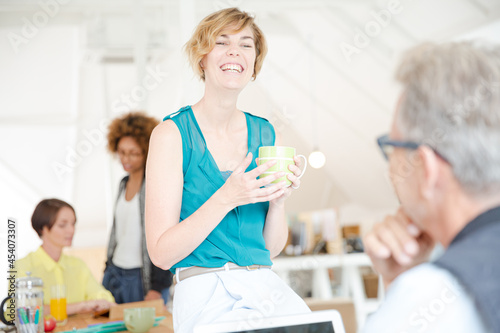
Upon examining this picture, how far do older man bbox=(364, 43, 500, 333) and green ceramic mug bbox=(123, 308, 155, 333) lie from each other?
3.54ft

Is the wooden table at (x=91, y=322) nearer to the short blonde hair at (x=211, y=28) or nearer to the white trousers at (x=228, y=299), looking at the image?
the white trousers at (x=228, y=299)

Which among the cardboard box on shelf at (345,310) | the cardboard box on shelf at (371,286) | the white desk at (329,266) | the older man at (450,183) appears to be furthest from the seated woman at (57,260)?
the cardboard box on shelf at (371,286)

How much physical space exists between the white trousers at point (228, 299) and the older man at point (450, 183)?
57 centimetres

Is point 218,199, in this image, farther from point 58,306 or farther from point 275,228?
point 58,306

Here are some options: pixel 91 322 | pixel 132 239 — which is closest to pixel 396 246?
pixel 91 322

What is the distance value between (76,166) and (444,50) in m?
6.76

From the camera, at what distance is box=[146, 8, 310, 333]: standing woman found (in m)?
1.25

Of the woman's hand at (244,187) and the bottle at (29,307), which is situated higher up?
the woman's hand at (244,187)

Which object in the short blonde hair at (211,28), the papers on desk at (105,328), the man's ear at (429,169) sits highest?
the short blonde hair at (211,28)

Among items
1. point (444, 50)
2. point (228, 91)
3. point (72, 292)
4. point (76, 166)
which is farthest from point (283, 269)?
point (444, 50)

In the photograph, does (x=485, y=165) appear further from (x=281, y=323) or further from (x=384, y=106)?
(x=384, y=106)

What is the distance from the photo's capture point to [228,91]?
4.71 feet

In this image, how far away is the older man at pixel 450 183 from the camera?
0.65 metres

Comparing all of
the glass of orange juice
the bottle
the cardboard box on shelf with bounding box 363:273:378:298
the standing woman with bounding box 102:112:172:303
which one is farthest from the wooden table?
the cardboard box on shelf with bounding box 363:273:378:298
